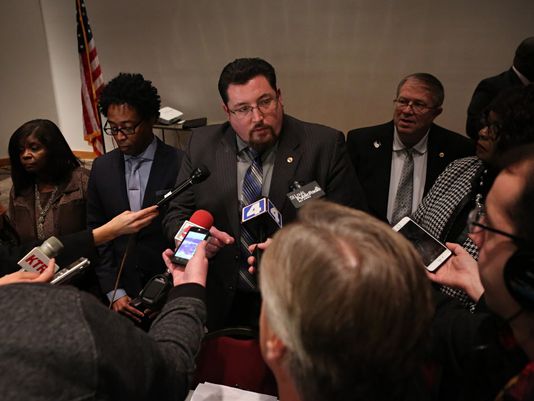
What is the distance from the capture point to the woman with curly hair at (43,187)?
1957mm

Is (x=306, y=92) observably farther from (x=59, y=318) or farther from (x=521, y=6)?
(x=59, y=318)

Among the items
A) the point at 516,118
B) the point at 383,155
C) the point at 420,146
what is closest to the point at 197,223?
the point at 516,118

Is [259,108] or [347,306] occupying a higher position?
[259,108]

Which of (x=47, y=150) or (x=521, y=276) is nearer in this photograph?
(x=521, y=276)

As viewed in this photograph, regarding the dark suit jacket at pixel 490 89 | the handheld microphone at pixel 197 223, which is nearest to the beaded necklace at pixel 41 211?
the handheld microphone at pixel 197 223

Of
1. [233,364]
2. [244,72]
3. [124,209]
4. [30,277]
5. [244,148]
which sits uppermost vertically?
[244,72]

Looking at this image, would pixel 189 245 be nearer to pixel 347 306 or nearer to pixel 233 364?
pixel 233 364

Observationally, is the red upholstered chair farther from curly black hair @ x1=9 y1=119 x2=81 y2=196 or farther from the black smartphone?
curly black hair @ x1=9 y1=119 x2=81 y2=196

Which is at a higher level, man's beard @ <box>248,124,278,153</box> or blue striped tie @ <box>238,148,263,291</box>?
man's beard @ <box>248,124,278,153</box>

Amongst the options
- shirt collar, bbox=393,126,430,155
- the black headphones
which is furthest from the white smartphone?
shirt collar, bbox=393,126,430,155

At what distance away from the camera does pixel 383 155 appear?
7.81 ft

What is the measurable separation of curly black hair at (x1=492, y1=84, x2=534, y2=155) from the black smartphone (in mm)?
1034

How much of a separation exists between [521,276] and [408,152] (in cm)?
175

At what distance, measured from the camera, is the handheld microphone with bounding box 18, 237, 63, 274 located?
1270mm
